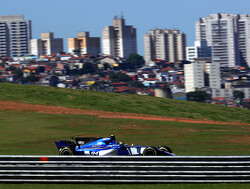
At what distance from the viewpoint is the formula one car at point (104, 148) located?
51.4 feet

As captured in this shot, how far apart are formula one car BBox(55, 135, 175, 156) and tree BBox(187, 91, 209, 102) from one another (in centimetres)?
17616

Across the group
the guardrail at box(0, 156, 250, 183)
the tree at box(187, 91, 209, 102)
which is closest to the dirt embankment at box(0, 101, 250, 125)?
the guardrail at box(0, 156, 250, 183)

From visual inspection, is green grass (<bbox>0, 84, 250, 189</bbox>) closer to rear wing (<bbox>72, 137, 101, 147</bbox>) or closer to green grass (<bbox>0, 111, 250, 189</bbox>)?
green grass (<bbox>0, 111, 250, 189</bbox>)

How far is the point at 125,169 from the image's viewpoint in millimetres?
12047

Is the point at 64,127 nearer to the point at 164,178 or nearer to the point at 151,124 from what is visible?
the point at 151,124

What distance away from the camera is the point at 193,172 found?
39.1ft

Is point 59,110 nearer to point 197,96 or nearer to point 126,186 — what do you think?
point 126,186

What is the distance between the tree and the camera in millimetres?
191750

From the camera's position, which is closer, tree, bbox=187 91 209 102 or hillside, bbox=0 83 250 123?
hillside, bbox=0 83 250 123

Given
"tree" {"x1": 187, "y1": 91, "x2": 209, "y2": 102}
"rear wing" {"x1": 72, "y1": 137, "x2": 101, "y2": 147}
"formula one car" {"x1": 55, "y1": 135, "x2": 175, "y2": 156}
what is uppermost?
"rear wing" {"x1": 72, "y1": 137, "x2": 101, "y2": 147}

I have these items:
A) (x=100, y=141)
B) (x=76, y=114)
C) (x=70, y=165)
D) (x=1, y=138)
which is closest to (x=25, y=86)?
(x=76, y=114)

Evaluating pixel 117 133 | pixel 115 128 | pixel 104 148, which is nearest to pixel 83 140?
pixel 104 148

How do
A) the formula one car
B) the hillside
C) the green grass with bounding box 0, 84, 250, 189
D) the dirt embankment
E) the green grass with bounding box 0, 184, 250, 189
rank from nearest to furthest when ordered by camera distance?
the green grass with bounding box 0, 184, 250, 189 → the formula one car → the green grass with bounding box 0, 84, 250, 189 → the dirt embankment → the hillside

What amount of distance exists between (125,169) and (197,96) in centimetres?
18444
